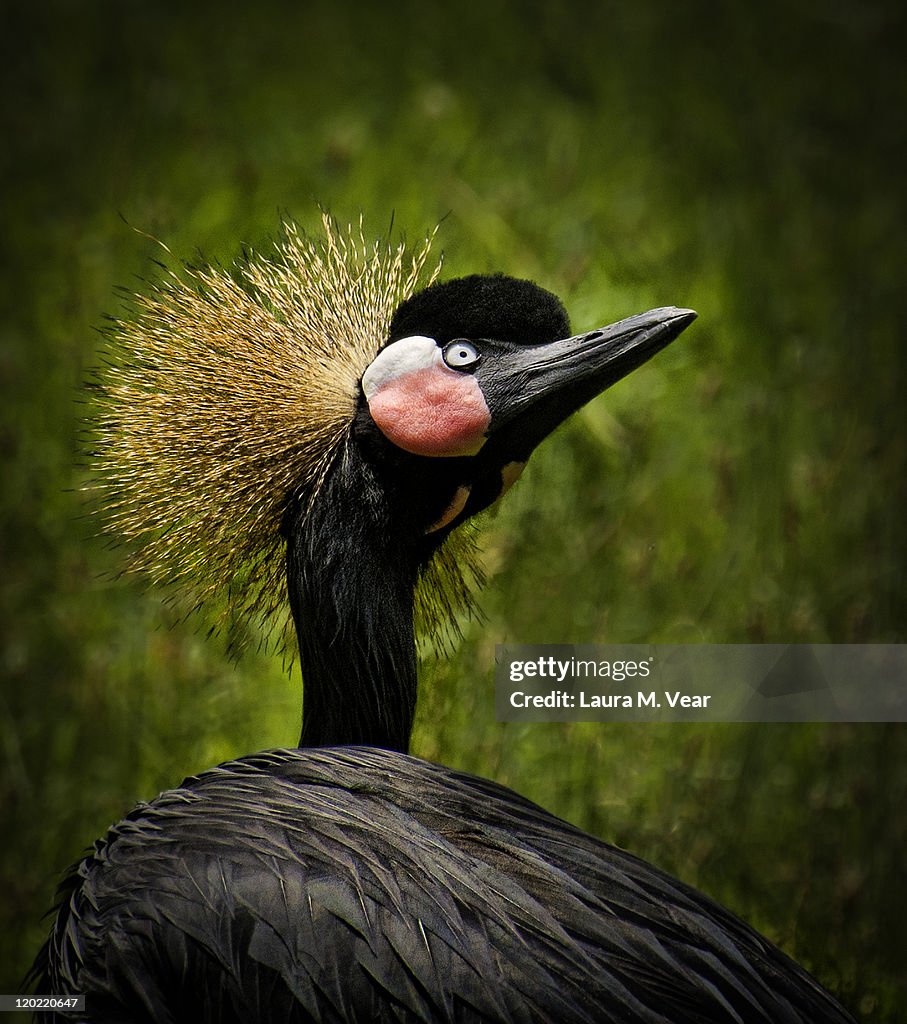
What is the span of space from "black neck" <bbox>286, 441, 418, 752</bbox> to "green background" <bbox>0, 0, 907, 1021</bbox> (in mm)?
225

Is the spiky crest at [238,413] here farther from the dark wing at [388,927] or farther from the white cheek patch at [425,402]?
the dark wing at [388,927]

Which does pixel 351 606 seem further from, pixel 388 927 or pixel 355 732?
pixel 388 927

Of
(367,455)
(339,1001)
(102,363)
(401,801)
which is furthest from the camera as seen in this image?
(102,363)

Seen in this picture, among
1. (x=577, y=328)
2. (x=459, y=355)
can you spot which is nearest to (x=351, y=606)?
(x=459, y=355)

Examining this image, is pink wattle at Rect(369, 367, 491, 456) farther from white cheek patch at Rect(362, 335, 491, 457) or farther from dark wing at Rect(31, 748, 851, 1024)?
dark wing at Rect(31, 748, 851, 1024)

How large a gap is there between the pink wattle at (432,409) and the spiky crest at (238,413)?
0.05 meters

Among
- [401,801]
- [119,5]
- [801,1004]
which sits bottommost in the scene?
[801,1004]

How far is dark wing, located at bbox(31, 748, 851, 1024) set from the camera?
0.67 m

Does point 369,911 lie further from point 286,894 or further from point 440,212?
point 440,212

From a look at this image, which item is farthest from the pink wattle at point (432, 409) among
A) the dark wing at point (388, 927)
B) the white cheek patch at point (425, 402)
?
the dark wing at point (388, 927)

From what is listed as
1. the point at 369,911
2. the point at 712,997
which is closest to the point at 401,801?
the point at 369,911

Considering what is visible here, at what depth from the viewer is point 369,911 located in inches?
26.9

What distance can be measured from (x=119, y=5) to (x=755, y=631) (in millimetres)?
936

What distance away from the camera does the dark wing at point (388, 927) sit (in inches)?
26.3
